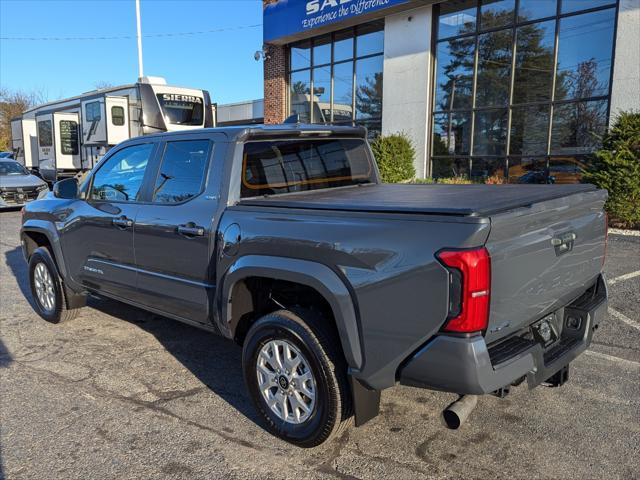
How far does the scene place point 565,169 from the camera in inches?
492

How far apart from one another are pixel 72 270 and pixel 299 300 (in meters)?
2.70

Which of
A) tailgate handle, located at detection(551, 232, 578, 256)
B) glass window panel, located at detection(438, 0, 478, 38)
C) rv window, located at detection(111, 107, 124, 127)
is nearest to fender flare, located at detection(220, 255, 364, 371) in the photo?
tailgate handle, located at detection(551, 232, 578, 256)

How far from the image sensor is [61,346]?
4781mm

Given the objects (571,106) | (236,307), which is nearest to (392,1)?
(571,106)

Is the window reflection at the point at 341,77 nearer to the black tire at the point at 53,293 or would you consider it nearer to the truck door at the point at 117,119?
the truck door at the point at 117,119

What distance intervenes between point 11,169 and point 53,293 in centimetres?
1275

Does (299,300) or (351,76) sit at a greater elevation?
(351,76)

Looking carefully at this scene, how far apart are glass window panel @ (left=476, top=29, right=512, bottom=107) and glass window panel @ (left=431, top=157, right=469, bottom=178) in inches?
62.2

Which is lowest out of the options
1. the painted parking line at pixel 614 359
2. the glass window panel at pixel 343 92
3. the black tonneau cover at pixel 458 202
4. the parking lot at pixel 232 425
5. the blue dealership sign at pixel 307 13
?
the parking lot at pixel 232 425

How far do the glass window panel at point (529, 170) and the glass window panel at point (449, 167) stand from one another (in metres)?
1.36

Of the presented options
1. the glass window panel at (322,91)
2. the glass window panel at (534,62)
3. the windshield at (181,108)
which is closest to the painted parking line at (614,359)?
the glass window panel at (534,62)

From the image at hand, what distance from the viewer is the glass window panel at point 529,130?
42.5 ft

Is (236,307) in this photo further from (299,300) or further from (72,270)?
(72,270)

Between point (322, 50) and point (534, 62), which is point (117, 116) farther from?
point (534, 62)
